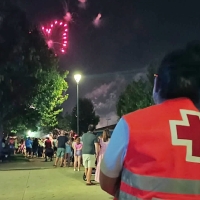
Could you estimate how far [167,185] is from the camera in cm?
184

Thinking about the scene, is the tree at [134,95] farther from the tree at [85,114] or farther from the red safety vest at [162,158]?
the red safety vest at [162,158]

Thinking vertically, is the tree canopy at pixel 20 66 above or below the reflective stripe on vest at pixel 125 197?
above

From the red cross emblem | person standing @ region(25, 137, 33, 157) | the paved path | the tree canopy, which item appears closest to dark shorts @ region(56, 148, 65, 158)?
the paved path

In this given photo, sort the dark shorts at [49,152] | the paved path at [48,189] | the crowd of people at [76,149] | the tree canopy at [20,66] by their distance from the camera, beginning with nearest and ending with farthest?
the paved path at [48,189], the crowd of people at [76,149], the dark shorts at [49,152], the tree canopy at [20,66]

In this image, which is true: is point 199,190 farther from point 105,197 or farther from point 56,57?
point 56,57

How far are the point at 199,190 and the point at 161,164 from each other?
21cm

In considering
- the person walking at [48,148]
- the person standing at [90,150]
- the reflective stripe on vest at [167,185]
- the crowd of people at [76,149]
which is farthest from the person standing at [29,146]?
the reflective stripe on vest at [167,185]

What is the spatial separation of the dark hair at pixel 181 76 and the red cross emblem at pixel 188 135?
0.17 meters

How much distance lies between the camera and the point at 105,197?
959 centimetres

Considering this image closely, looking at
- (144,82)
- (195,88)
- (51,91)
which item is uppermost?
(144,82)

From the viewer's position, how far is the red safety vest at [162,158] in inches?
72.7

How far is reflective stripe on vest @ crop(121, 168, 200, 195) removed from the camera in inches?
72.6

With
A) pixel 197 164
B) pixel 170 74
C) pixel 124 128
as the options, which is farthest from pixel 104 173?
pixel 170 74

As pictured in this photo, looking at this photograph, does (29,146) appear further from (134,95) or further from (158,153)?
(134,95)
